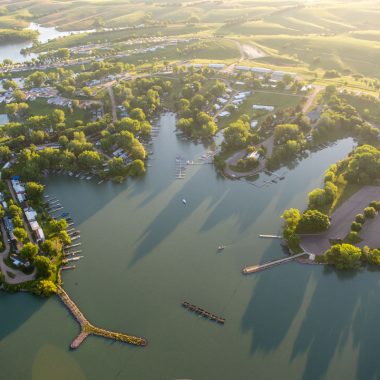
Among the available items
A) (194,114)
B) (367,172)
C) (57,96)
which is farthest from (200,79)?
(367,172)

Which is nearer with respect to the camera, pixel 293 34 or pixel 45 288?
pixel 45 288

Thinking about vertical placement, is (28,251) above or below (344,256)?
above

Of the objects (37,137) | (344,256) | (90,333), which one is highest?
(37,137)

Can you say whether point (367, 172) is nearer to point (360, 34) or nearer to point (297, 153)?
point (297, 153)

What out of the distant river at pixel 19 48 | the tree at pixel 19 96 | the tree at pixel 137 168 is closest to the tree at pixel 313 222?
the tree at pixel 137 168

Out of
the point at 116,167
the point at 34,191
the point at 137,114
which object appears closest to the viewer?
the point at 34,191

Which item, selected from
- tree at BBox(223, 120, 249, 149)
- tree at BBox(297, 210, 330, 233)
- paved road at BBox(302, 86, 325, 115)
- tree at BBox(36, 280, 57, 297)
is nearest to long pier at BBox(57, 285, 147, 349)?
tree at BBox(36, 280, 57, 297)

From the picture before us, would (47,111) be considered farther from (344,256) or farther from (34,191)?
(344,256)

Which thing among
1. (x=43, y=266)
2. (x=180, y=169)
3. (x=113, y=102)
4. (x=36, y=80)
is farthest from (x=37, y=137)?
(x=36, y=80)
